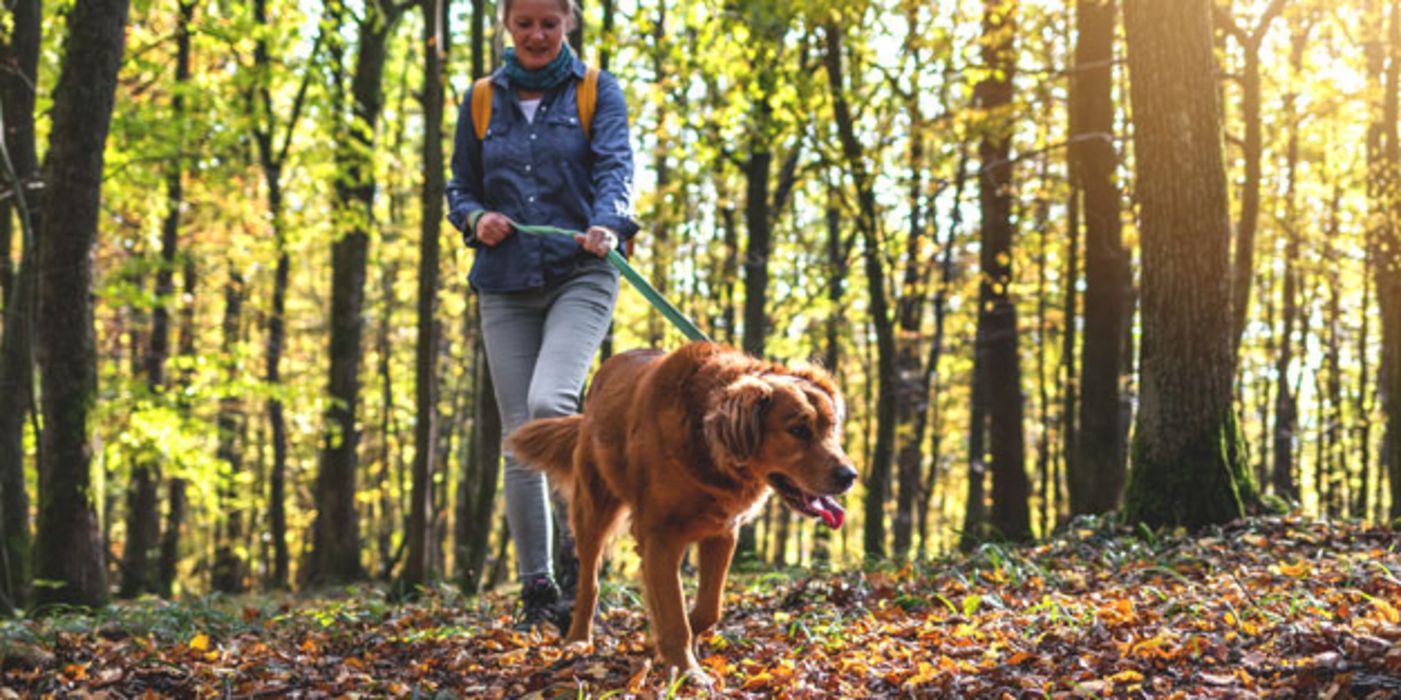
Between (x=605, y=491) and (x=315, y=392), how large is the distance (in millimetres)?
11867

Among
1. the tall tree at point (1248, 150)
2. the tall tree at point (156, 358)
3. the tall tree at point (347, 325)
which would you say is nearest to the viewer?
the tall tree at point (1248, 150)

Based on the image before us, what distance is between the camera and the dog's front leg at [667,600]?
3.64 m

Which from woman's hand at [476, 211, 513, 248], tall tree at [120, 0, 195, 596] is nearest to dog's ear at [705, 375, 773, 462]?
woman's hand at [476, 211, 513, 248]

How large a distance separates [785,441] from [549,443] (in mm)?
1332

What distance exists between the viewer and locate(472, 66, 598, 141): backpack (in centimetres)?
488

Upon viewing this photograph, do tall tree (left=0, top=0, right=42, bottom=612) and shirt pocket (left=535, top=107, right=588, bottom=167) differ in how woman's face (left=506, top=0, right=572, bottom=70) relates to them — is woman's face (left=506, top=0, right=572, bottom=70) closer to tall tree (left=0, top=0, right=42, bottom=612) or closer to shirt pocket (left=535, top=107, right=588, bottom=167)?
shirt pocket (left=535, top=107, right=588, bottom=167)

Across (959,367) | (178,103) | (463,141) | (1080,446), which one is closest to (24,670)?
(463,141)

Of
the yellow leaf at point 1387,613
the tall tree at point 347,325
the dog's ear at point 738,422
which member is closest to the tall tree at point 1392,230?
the yellow leaf at point 1387,613

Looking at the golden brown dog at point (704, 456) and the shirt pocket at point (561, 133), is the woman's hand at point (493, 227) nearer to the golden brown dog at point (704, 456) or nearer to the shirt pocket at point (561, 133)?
the shirt pocket at point (561, 133)

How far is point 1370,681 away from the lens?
2832 millimetres

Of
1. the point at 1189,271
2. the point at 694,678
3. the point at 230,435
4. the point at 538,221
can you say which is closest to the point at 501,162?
the point at 538,221

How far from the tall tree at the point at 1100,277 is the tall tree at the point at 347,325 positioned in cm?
802

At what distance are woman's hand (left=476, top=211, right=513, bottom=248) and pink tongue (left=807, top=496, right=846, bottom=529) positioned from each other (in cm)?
190

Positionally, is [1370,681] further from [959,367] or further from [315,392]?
[959,367]
